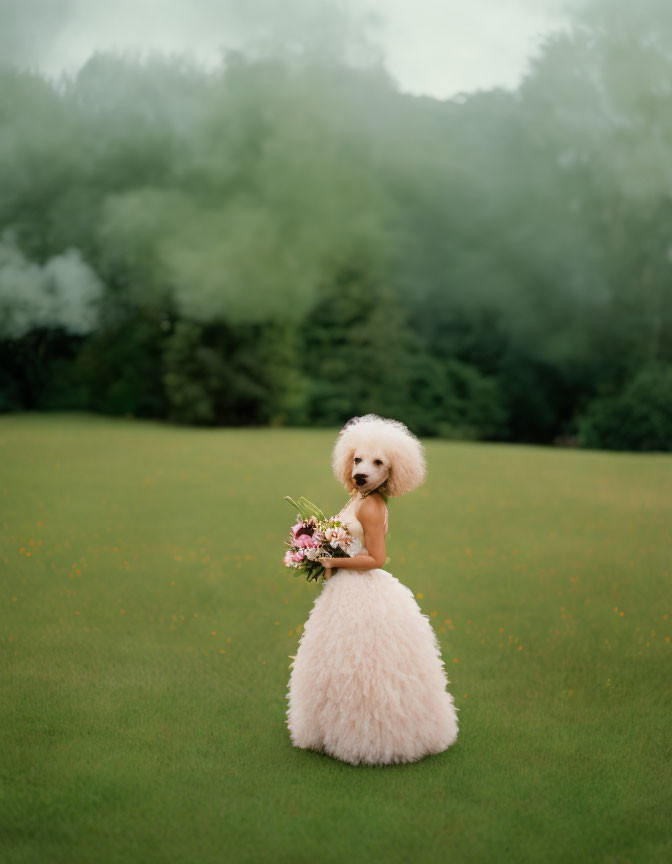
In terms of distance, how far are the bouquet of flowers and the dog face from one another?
0.20 metres

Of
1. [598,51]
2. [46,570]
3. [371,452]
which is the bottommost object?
[46,570]

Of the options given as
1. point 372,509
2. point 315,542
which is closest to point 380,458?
point 372,509

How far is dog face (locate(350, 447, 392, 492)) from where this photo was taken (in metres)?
3.47

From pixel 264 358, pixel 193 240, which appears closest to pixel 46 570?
pixel 193 240

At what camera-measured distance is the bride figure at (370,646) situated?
343cm

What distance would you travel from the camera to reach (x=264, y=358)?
51.5 ft

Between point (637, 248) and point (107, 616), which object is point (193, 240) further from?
point (637, 248)

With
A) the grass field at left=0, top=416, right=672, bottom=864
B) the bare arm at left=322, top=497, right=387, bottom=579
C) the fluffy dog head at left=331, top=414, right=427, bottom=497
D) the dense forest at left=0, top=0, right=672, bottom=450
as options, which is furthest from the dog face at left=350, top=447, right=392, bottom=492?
the dense forest at left=0, top=0, right=672, bottom=450

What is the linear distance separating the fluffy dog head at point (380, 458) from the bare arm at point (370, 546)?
113mm

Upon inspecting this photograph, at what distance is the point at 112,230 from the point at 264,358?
18.7ft

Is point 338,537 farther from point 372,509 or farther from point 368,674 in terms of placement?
point 368,674

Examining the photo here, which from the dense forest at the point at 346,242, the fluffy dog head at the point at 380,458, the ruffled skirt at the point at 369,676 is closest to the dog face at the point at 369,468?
the fluffy dog head at the point at 380,458

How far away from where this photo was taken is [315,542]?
3447mm

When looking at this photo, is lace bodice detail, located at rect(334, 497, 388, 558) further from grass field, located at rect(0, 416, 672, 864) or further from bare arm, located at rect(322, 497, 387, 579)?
grass field, located at rect(0, 416, 672, 864)
